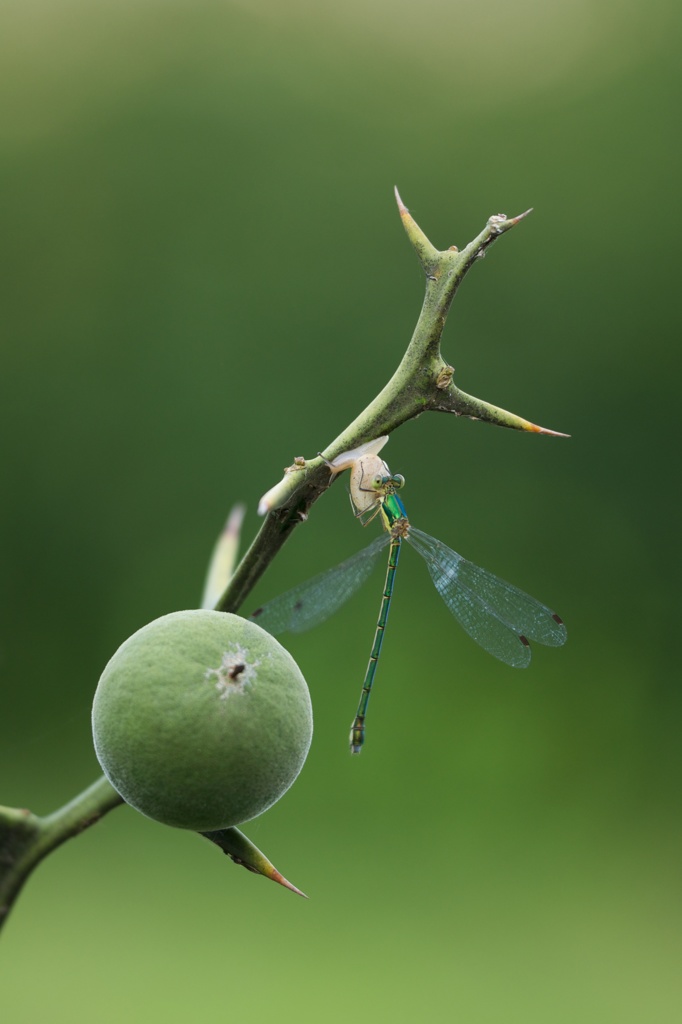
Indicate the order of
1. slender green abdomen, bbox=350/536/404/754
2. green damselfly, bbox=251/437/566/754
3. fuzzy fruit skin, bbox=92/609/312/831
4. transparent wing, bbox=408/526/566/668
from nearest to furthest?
fuzzy fruit skin, bbox=92/609/312/831
green damselfly, bbox=251/437/566/754
slender green abdomen, bbox=350/536/404/754
transparent wing, bbox=408/526/566/668

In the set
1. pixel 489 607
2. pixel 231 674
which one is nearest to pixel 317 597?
pixel 489 607

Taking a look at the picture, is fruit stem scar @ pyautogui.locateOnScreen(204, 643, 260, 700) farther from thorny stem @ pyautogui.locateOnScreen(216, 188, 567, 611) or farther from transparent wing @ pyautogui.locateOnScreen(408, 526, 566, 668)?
transparent wing @ pyautogui.locateOnScreen(408, 526, 566, 668)

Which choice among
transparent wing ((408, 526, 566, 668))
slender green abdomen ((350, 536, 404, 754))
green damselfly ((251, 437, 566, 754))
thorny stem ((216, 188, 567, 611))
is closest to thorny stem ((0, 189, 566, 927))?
thorny stem ((216, 188, 567, 611))

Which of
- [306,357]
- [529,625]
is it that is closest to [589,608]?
[306,357]

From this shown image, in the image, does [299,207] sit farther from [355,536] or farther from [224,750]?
[224,750]

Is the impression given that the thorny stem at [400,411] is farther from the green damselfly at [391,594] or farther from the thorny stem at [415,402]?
the green damselfly at [391,594]

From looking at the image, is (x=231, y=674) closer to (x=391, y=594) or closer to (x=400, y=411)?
(x=400, y=411)

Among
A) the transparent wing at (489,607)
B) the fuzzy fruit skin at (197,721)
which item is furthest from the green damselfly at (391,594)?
the fuzzy fruit skin at (197,721)
